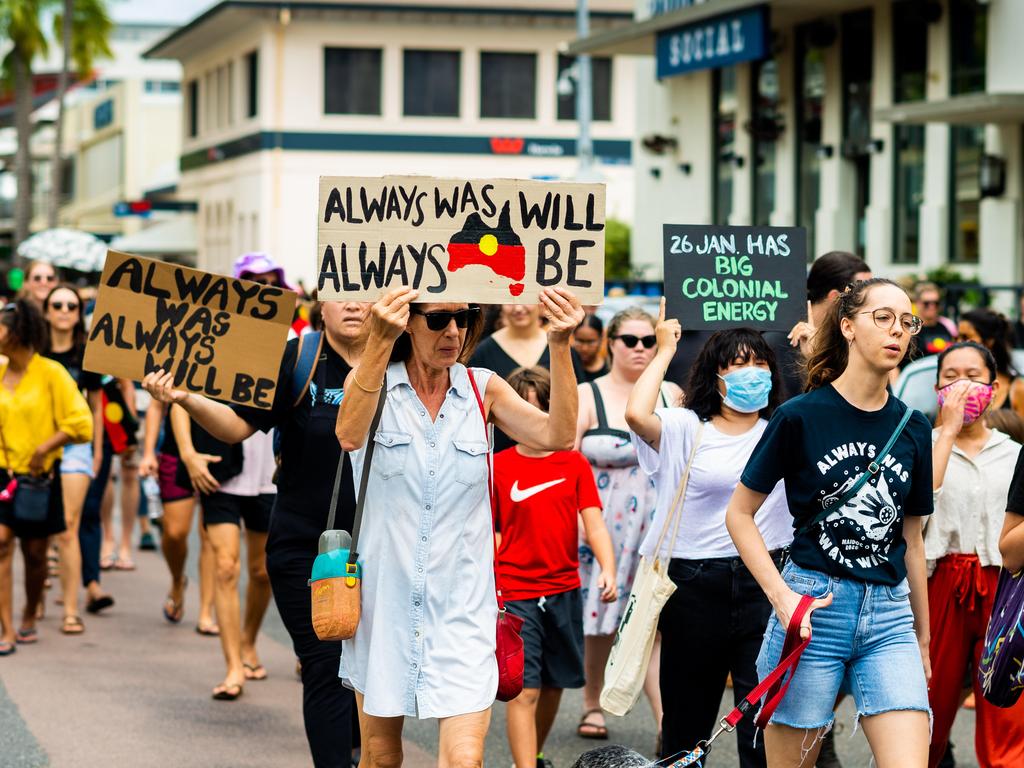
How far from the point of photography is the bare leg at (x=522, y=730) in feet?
22.8

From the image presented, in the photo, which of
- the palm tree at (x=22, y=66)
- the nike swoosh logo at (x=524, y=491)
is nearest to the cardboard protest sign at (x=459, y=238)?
the nike swoosh logo at (x=524, y=491)

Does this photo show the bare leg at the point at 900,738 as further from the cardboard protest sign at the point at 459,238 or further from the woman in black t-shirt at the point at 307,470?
the woman in black t-shirt at the point at 307,470

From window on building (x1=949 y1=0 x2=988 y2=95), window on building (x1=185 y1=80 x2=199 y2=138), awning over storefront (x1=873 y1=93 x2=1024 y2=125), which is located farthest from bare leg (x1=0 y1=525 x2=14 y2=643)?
window on building (x1=185 y1=80 x2=199 y2=138)

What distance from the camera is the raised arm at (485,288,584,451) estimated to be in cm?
521

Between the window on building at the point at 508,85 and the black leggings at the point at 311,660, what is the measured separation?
140 feet

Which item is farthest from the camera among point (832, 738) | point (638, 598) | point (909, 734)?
point (832, 738)

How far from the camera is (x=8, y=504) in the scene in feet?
33.4

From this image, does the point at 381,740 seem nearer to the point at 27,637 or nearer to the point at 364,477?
the point at 364,477

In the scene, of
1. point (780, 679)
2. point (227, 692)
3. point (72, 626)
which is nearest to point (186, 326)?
point (780, 679)

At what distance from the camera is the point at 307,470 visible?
21.1 ft

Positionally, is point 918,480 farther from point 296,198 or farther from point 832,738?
point 296,198

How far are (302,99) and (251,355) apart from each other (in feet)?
135

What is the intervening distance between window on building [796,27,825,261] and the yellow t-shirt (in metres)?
15.1

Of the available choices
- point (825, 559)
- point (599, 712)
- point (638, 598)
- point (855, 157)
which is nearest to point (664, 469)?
point (638, 598)
